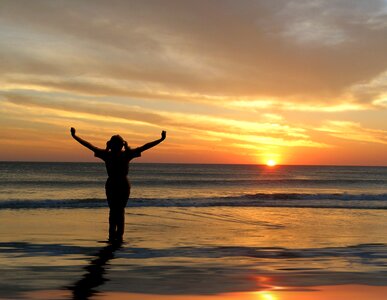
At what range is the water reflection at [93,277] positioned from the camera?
624cm

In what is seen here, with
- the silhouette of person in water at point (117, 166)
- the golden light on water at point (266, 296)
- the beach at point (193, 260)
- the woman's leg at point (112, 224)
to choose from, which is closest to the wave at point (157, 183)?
the beach at point (193, 260)

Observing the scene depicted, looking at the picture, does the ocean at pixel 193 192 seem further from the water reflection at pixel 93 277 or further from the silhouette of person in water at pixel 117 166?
the water reflection at pixel 93 277

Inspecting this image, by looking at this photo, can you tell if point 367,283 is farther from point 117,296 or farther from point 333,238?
point 333,238

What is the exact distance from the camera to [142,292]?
638 cm

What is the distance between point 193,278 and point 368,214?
45.7 feet

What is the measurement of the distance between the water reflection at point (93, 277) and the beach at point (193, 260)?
0.04 feet

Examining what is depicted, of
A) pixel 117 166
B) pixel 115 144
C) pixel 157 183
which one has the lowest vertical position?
pixel 157 183

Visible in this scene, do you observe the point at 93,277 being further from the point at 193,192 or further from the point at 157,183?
the point at 157,183

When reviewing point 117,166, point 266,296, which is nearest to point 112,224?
point 117,166

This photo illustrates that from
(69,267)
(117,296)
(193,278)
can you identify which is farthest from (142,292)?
(69,267)

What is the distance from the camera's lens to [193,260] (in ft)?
28.7

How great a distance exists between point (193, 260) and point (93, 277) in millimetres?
2053

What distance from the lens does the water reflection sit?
20.5 ft

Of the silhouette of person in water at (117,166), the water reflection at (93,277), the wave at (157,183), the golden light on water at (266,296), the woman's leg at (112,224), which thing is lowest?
the wave at (157,183)
